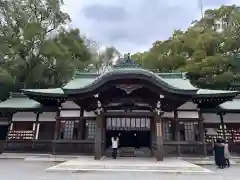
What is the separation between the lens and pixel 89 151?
46.4ft

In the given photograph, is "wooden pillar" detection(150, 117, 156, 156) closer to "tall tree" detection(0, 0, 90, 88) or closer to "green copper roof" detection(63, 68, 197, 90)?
"green copper roof" detection(63, 68, 197, 90)

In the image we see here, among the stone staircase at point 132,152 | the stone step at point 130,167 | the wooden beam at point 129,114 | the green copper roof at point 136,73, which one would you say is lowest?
the stone step at point 130,167

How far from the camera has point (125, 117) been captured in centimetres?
1364

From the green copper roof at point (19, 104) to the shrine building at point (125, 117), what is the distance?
6 centimetres

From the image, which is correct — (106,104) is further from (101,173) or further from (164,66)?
(164,66)

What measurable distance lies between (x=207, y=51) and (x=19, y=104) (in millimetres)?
17759

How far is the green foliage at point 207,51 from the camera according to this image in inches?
882

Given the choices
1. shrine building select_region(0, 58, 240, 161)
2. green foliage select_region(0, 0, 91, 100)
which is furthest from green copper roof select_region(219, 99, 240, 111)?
green foliage select_region(0, 0, 91, 100)

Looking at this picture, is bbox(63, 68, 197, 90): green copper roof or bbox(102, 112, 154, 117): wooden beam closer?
bbox(63, 68, 197, 90): green copper roof

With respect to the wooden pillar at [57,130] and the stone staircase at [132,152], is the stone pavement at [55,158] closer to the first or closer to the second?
the wooden pillar at [57,130]

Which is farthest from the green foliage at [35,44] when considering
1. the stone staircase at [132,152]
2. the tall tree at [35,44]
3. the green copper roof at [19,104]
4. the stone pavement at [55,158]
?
the stone staircase at [132,152]

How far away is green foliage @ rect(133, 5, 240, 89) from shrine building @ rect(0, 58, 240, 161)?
17.5 feet

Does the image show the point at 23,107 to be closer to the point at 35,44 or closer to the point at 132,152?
the point at 132,152

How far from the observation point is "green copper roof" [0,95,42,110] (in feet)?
52.7
